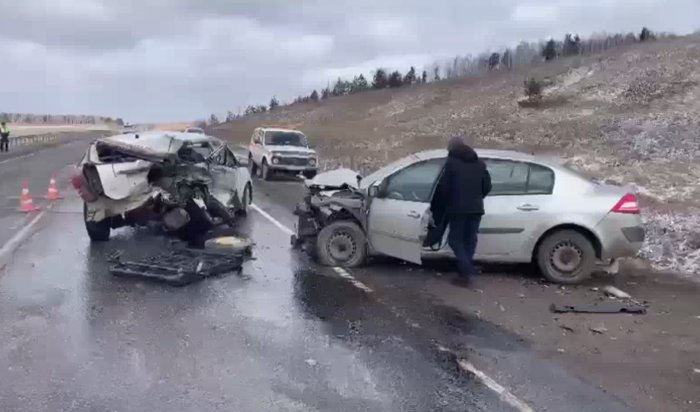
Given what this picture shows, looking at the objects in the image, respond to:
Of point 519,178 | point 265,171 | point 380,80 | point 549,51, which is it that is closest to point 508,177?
point 519,178

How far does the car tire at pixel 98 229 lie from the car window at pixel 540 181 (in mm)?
6343

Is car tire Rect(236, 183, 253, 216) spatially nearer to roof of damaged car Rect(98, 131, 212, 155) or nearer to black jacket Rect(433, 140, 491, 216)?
roof of damaged car Rect(98, 131, 212, 155)

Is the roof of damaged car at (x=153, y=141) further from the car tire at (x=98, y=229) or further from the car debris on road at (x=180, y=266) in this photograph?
the car debris on road at (x=180, y=266)

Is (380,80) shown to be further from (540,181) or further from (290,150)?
(540,181)

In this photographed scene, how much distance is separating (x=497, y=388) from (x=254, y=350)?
6.60 feet

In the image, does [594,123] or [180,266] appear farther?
Result: [594,123]

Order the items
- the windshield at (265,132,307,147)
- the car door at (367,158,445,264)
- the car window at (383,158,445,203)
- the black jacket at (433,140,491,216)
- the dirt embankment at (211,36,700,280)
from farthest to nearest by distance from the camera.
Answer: the windshield at (265,132,307,147) < the dirt embankment at (211,36,700,280) < the car window at (383,158,445,203) < the car door at (367,158,445,264) < the black jacket at (433,140,491,216)

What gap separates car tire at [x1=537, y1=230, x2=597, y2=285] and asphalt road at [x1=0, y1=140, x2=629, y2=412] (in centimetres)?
181

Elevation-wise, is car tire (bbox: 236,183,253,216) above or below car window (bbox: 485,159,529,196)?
below

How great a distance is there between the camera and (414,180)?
9.53 m

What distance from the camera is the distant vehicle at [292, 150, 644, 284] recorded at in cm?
901

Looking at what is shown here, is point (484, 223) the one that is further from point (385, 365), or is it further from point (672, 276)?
point (385, 365)

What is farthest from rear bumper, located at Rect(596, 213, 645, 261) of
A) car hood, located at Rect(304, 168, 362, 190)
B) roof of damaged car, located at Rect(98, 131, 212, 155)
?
roof of damaged car, located at Rect(98, 131, 212, 155)

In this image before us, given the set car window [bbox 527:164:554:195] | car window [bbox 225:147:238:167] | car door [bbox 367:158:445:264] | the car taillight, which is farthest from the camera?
car window [bbox 225:147:238:167]
